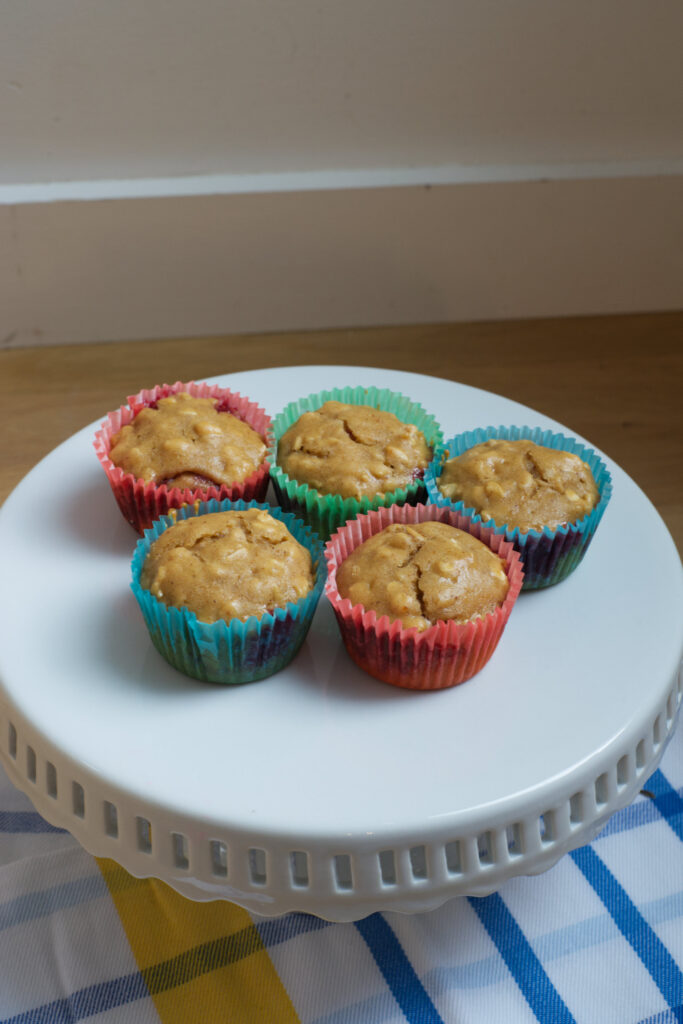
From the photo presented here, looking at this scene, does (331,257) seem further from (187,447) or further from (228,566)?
(228,566)

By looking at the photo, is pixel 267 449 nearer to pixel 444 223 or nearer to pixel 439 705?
pixel 439 705

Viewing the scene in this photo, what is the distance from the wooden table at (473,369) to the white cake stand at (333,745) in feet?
2.42

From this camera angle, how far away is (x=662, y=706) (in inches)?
34.1

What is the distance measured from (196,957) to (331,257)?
53.1 inches

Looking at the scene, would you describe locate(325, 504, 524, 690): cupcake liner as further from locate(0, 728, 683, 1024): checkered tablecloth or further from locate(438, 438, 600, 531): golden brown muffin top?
locate(0, 728, 683, 1024): checkered tablecloth

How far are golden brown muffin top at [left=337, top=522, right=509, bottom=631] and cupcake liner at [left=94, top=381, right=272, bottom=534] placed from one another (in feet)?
0.57

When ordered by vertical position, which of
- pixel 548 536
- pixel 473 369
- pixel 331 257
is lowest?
pixel 473 369

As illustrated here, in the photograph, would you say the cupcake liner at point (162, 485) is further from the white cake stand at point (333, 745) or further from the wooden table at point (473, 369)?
the wooden table at point (473, 369)

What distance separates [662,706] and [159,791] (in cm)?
45

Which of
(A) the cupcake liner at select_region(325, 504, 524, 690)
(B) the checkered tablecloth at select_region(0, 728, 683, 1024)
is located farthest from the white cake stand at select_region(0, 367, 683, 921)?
(B) the checkered tablecloth at select_region(0, 728, 683, 1024)

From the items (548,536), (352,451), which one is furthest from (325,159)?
(548,536)

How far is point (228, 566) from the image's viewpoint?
2.94 ft

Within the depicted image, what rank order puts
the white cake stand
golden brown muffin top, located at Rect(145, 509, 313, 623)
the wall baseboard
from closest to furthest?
1. the white cake stand
2. golden brown muffin top, located at Rect(145, 509, 313, 623)
3. the wall baseboard

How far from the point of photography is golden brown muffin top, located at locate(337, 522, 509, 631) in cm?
88
